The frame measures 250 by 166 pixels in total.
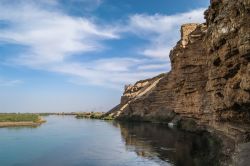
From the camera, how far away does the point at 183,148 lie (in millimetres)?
48000

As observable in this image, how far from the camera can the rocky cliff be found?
30309mm

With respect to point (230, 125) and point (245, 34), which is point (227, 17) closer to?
point (245, 34)

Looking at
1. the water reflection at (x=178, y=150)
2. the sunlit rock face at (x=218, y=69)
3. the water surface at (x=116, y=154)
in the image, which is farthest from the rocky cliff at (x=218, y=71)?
the water surface at (x=116, y=154)

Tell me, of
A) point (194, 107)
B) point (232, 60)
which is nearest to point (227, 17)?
point (232, 60)

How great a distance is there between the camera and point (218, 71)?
39.7 meters

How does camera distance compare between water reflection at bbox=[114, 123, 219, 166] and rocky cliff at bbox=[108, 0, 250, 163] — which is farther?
water reflection at bbox=[114, 123, 219, 166]

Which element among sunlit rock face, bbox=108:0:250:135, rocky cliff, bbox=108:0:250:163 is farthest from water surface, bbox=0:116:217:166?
sunlit rock face, bbox=108:0:250:135

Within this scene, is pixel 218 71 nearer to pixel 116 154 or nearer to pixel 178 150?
pixel 178 150

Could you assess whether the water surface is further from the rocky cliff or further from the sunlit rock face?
the sunlit rock face

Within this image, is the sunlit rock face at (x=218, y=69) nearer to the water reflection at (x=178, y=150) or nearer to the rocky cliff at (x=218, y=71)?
the rocky cliff at (x=218, y=71)

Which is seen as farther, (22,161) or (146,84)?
(146,84)

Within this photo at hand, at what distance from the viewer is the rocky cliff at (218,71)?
99.4 ft

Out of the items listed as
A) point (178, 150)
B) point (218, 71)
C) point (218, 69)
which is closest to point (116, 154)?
point (178, 150)

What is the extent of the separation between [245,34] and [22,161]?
97.1 ft
